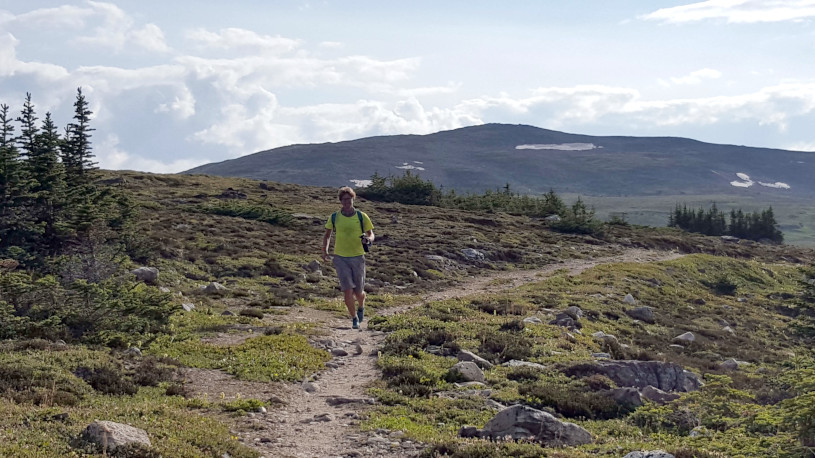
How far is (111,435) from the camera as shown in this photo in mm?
7109

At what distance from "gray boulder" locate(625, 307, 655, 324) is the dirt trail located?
43.5ft

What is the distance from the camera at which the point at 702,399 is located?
1150 centimetres

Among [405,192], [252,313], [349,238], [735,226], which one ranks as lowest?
[735,226]

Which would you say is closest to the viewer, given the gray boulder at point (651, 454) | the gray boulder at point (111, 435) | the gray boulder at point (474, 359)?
the gray boulder at point (111, 435)

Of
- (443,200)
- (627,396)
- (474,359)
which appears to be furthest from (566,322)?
(443,200)

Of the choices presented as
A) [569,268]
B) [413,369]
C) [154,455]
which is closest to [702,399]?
[413,369]

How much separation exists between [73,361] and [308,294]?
14088 millimetres

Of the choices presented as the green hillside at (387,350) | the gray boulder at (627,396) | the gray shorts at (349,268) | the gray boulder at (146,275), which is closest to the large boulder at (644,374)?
the green hillside at (387,350)

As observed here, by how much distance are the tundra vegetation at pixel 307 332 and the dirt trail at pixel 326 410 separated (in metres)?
0.32

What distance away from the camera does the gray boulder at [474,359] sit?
14.4 m

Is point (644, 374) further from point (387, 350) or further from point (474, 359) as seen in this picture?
point (387, 350)

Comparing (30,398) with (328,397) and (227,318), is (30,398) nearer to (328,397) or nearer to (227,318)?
(328,397)

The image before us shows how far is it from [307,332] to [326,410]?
576 cm

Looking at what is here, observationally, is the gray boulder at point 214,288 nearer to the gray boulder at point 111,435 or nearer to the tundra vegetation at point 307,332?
the tundra vegetation at point 307,332
